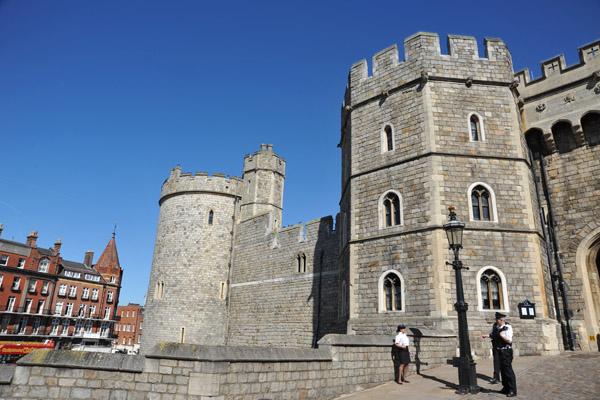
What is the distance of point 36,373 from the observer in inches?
245

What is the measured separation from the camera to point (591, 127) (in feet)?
39.6

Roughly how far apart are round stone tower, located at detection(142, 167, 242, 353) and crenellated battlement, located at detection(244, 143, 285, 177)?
1484 millimetres

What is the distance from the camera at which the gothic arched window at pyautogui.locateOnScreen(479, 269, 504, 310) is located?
33.0ft

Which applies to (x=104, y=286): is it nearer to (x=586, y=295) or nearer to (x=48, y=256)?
(x=48, y=256)

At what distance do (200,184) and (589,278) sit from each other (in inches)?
762

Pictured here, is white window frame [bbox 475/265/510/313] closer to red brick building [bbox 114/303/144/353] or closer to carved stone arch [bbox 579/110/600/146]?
carved stone arch [bbox 579/110/600/146]

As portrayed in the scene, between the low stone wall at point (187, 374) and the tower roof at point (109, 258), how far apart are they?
44.9 metres

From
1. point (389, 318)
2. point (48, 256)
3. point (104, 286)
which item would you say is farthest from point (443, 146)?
point (104, 286)

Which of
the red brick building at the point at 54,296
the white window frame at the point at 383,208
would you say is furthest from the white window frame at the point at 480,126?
the red brick building at the point at 54,296

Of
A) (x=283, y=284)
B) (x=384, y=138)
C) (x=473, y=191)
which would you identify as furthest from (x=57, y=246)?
(x=473, y=191)

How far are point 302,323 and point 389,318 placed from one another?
8293 mm

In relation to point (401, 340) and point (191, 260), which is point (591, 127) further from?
point (191, 260)

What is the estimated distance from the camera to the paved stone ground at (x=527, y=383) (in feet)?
19.7

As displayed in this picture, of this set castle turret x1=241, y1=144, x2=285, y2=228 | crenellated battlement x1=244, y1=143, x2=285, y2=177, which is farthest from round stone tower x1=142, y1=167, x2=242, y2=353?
crenellated battlement x1=244, y1=143, x2=285, y2=177
